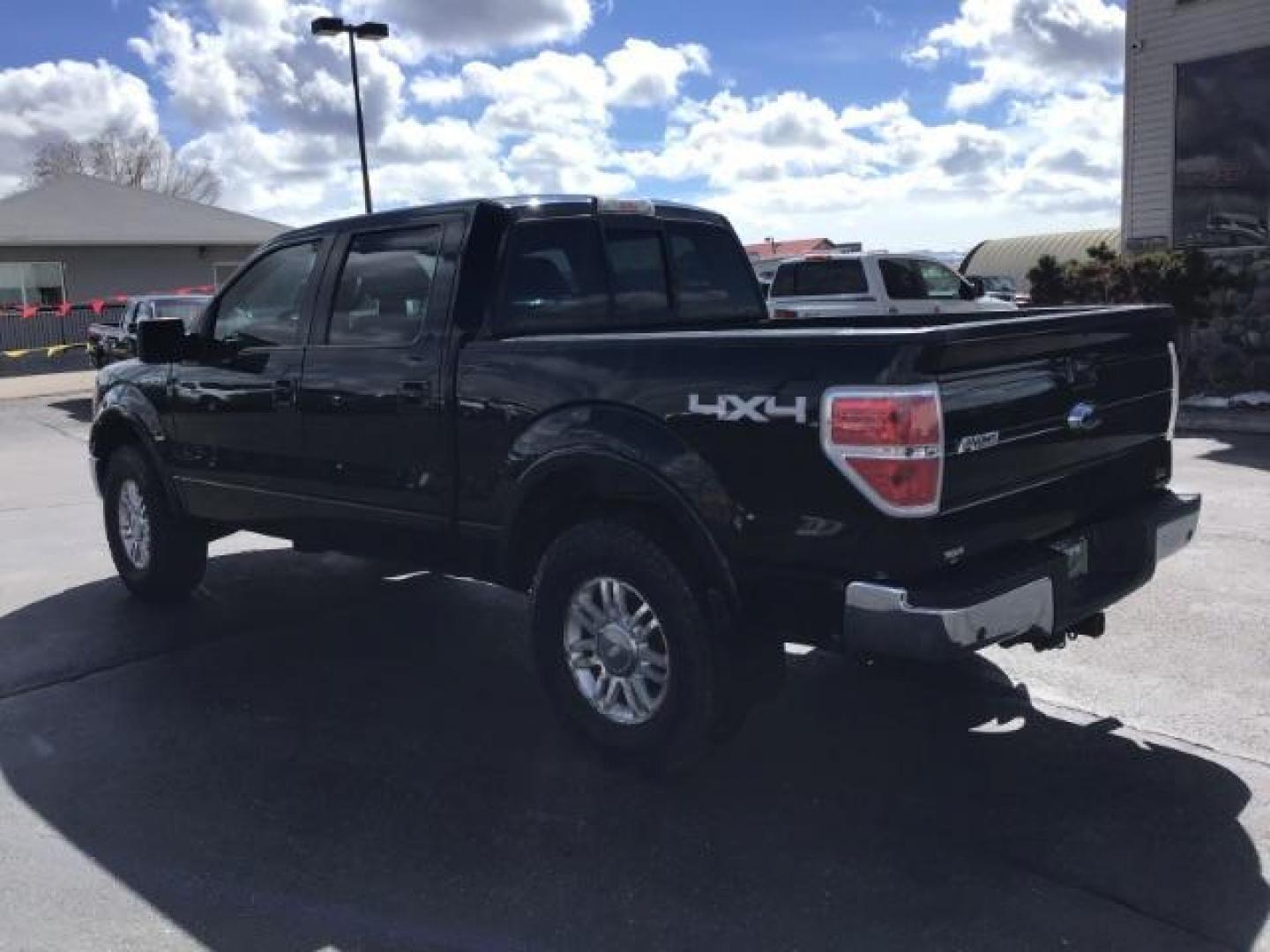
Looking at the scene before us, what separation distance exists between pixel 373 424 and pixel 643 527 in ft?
4.62

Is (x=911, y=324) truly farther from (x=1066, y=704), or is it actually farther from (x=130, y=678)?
(x=130, y=678)

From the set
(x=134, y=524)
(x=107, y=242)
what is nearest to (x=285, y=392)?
(x=134, y=524)

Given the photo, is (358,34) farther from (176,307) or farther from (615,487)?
(615,487)

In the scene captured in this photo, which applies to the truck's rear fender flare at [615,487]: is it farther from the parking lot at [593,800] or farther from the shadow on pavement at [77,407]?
the shadow on pavement at [77,407]

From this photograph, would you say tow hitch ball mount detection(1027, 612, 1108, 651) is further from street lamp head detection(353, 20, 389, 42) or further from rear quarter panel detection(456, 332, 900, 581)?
street lamp head detection(353, 20, 389, 42)

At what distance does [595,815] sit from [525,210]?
234cm

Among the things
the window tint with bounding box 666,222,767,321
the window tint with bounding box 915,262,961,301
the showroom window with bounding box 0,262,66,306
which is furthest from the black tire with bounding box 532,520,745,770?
the showroom window with bounding box 0,262,66,306

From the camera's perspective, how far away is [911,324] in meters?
5.28

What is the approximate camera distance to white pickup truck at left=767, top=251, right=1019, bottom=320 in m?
15.5

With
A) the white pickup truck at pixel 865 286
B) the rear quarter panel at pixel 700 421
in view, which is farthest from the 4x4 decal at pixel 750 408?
the white pickup truck at pixel 865 286

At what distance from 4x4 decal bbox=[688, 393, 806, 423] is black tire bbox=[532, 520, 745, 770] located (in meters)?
0.53

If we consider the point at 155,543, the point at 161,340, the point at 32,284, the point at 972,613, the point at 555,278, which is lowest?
the point at 155,543

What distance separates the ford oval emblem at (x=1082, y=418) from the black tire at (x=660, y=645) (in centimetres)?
133

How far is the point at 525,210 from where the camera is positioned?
15.5 ft
